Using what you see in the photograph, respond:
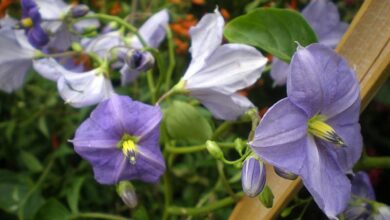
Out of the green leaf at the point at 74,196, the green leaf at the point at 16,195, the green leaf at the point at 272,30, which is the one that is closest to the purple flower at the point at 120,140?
the green leaf at the point at 272,30

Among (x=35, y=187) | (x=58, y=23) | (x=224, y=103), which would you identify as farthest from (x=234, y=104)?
(x=35, y=187)

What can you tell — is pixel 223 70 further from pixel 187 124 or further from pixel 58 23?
pixel 58 23

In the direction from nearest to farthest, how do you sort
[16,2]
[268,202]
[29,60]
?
[268,202]
[29,60]
[16,2]

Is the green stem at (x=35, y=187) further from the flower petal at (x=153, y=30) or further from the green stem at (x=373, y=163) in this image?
the green stem at (x=373, y=163)

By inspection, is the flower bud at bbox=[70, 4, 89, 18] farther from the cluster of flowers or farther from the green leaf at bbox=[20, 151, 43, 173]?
the green leaf at bbox=[20, 151, 43, 173]

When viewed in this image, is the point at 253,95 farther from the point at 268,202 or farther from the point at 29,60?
the point at 268,202

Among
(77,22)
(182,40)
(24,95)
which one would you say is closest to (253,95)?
(182,40)

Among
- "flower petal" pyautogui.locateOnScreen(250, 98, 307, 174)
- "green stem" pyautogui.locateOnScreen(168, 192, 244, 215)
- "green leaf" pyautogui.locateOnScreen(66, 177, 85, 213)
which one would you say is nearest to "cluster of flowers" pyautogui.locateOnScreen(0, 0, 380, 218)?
"flower petal" pyautogui.locateOnScreen(250, 98, 307, 174)
